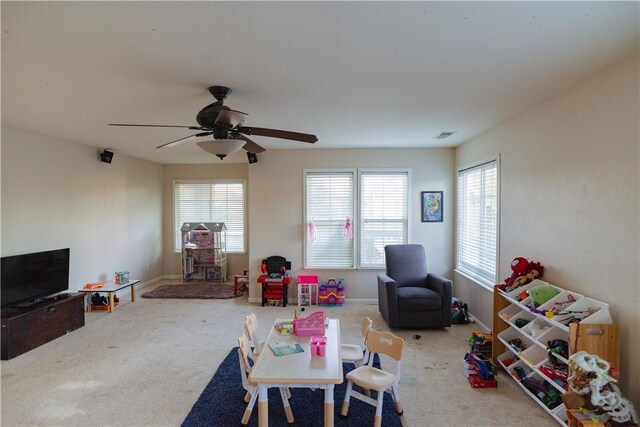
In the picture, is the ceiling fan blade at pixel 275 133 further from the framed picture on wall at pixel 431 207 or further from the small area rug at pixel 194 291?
the small area rug at pixel 194 291

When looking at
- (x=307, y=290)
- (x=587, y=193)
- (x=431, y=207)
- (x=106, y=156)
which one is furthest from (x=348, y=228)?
(x=106, y=156)

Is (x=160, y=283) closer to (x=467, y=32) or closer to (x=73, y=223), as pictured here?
(x=73, y=223)

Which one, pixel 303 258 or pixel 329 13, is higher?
pixel 329 13

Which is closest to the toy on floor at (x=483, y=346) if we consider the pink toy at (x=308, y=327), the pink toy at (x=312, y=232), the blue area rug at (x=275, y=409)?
the blue area rug at (x=275, y=409)

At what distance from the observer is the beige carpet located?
8.23ft

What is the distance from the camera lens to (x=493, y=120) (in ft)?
12.3

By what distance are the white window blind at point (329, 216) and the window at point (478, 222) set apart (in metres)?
1.77

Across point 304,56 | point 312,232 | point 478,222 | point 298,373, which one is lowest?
point 298,373

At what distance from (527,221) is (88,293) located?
6.11 metres

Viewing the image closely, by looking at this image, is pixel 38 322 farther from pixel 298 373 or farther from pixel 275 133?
pixel 275 133

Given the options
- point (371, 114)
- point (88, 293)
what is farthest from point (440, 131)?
point (88, 293)

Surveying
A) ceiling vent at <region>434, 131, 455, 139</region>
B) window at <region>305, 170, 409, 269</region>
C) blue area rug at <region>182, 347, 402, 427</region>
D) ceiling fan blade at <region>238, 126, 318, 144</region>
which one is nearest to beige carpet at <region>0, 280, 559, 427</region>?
blue area rug at <region>182, 347, 402, 427</region>

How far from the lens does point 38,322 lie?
148 inches

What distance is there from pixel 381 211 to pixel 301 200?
4.55ft
